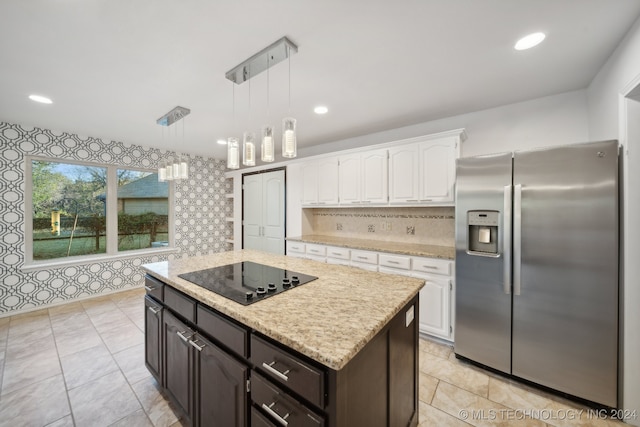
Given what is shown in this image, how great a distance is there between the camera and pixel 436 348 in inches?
95.2

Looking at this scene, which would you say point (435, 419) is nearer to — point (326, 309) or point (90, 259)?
point (326, 309)

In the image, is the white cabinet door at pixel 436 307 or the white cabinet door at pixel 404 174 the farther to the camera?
the white cabinet door at pixel 404 174

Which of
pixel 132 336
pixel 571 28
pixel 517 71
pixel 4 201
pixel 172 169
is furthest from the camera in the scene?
pixel 4 201

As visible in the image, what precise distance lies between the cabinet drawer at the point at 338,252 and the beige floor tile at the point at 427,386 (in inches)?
55.1

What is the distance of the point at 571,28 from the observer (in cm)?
148

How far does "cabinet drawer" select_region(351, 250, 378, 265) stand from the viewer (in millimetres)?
2816

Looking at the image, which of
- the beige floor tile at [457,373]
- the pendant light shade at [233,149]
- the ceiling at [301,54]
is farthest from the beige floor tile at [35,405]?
the beige floor tile at [457,373]

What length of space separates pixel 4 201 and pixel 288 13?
13.9ft

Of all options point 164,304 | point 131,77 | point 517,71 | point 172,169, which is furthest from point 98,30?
point 517,71

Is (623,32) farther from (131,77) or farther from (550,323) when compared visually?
(131,77)

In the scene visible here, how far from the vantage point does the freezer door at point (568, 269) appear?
1.60 metres

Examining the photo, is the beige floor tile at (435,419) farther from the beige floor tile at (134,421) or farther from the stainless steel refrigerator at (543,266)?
the beige floor tile at (134,421)

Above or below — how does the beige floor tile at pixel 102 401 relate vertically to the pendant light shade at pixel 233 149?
below

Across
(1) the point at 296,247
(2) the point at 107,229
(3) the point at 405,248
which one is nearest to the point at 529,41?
(3) the point at 405,248
